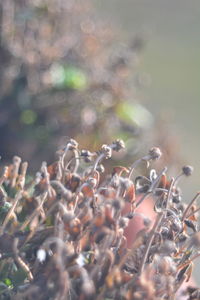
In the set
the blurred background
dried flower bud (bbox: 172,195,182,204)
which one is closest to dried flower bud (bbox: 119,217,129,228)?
dried flower bud (bbox: 172,195,182,204)

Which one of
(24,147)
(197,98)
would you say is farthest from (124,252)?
(197,98)

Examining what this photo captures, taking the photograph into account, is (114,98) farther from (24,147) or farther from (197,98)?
(197,98)

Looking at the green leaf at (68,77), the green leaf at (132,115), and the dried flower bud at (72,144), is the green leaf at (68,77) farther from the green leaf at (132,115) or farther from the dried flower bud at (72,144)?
the dried flower bud at (72,144)

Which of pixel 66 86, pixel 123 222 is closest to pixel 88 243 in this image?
pixel 123 222

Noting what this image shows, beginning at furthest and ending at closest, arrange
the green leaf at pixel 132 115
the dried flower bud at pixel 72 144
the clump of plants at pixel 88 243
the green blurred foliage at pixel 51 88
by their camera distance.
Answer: the green leaf at pixel 132 115
the green blurred foliage at pixel 51 88
the dried flower bud at pixel 72 144
the clump of plants at pixel 88 243

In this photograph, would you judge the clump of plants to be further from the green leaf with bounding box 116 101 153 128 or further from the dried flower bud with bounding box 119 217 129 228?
the green leaf with bounding box 116 101 153 128

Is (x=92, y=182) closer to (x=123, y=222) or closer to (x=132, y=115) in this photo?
(x=123, y=222)

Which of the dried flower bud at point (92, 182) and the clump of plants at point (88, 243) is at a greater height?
the dried flower bud at point (92, 182)

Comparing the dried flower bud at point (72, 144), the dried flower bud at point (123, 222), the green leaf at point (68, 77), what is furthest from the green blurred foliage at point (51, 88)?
the dried flower bud at point (123, 222)

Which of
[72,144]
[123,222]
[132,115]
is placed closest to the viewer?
[123,222]
